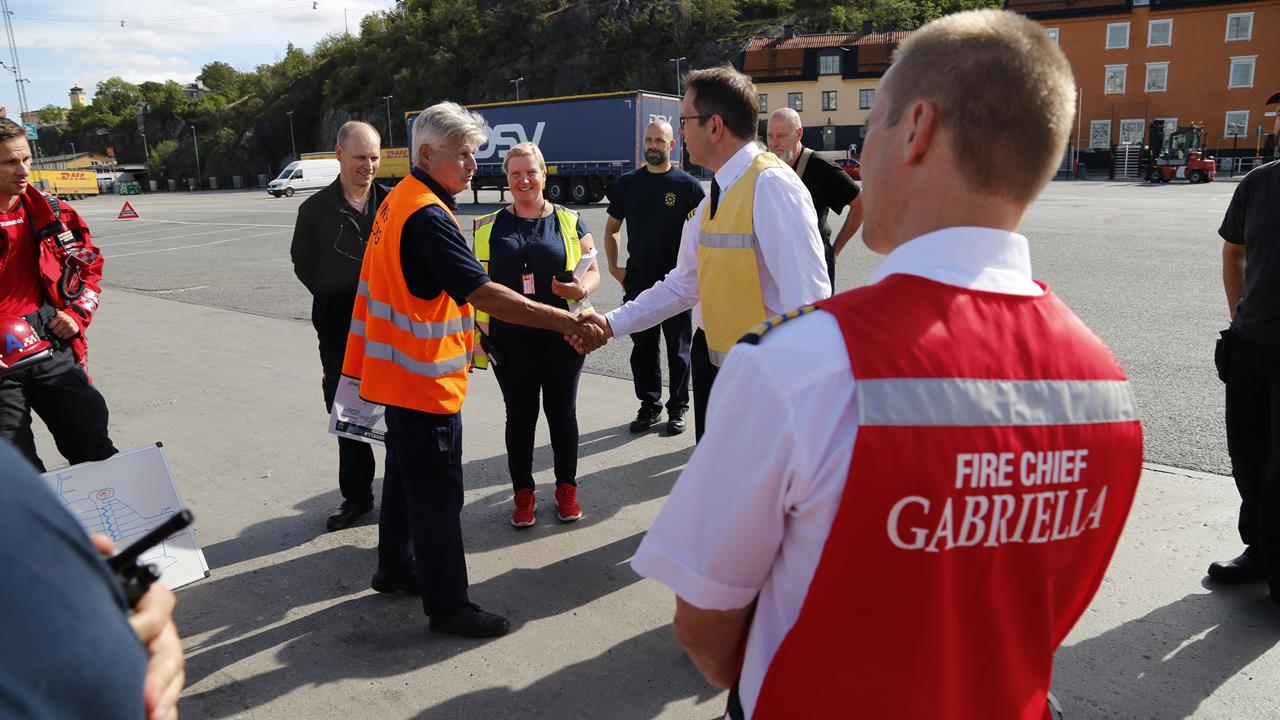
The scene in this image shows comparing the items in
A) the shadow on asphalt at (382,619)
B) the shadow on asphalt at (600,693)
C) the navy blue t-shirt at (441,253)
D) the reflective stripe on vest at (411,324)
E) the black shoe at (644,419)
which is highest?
the navy blue t-shirt at (441,253)

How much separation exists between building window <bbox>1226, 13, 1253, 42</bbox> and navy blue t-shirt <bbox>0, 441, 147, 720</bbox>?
61.4 meters

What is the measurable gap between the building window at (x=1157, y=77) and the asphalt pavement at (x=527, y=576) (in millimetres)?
51382

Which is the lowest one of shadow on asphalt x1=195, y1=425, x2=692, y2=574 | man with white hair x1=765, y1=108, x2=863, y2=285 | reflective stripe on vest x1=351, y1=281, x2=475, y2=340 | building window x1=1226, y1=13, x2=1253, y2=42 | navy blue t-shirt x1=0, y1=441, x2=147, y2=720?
shadow on asphalt x1=195, y1=425, x2=692, y2=574

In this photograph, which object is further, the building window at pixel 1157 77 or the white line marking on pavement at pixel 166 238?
the building window at pixel 1157 77

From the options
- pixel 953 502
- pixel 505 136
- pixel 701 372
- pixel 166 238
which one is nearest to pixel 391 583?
pixel 701 372

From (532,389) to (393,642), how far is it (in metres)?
1.53

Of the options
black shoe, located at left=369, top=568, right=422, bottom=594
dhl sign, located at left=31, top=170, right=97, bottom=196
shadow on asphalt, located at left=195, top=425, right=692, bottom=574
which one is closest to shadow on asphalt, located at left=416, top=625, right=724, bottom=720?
black shoe, located at left=369, top=568, right=422, bottom=594

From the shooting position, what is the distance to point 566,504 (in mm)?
4375

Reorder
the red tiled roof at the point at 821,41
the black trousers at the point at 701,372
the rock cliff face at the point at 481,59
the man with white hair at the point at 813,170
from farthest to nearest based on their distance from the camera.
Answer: the rock cliff face at the point at 481,59
the red tiled roof at the point at 821,41
the man with white hair at the point at 813,170
the black trousers at the point at 701,372

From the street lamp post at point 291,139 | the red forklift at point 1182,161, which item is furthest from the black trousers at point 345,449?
the street lamp post at point 291,139

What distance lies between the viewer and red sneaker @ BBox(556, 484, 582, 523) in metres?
4.37

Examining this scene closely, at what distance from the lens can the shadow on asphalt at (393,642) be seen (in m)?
2.95

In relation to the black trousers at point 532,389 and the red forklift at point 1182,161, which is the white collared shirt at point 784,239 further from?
the red forklift at point 1182,161

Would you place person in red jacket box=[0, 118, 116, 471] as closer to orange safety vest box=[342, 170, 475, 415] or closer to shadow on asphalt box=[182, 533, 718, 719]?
shadow on asphalt box=[182, 533, 718, 719]
